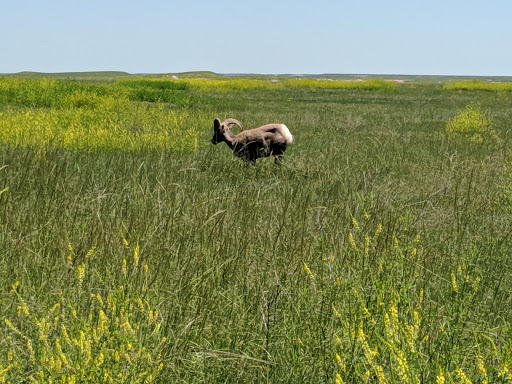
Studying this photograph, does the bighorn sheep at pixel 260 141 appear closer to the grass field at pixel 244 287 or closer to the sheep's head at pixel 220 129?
the sheep's head at pixel 220 129

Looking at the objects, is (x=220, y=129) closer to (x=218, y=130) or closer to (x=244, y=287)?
(x=218, y=130)

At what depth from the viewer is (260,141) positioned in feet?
27.4

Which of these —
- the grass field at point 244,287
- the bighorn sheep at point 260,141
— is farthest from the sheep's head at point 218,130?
the grass field at point 244,287

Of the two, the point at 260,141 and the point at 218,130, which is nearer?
the point at 260,141

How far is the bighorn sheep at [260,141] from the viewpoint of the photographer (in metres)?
8.31

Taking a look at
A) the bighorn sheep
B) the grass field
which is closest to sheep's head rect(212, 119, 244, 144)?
the bighorn sheep

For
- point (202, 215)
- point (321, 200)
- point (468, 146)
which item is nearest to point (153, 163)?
point (321, 200)

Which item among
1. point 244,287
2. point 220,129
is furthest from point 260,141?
point 244,287

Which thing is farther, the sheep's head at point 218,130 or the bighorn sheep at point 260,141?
the sheep's head at point 218,130

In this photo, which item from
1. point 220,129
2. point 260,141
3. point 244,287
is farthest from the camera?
point 220,129

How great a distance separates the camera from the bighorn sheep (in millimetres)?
8312

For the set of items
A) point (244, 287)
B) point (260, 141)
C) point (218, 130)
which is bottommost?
point (244, 287)

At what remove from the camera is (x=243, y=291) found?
3.40 meters

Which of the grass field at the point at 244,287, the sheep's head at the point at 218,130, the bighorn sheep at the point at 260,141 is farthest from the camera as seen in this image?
the sheep's head at the point at 218,130
